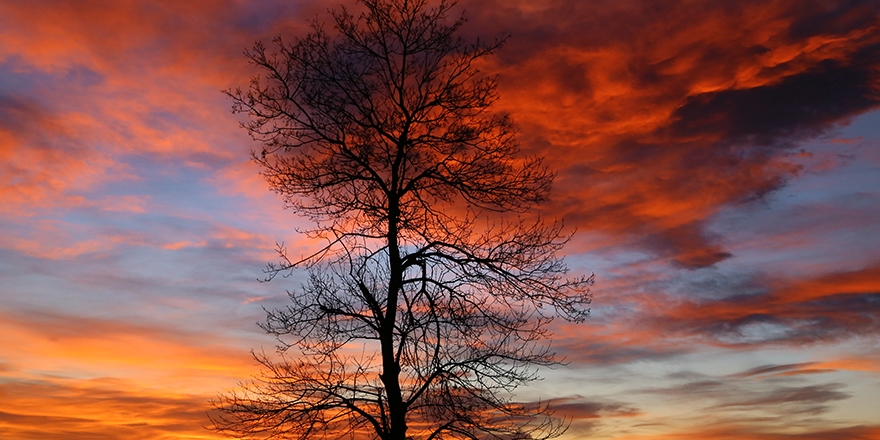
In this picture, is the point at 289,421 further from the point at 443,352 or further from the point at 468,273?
the point at 468,273

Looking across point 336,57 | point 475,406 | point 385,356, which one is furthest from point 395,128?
point 475,406

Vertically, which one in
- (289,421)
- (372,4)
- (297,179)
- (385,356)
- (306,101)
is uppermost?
(372,4)

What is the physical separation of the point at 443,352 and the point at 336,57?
506 centimetres

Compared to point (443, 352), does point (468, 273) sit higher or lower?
higher

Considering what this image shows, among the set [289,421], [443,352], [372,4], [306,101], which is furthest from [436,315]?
[372,4]

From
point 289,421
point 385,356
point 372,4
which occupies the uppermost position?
point 372,4

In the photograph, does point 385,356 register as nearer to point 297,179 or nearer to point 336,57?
point 297,179

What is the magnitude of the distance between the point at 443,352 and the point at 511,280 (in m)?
1.62

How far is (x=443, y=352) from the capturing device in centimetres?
1438

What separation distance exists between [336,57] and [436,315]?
176 inches

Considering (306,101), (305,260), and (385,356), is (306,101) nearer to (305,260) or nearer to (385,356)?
(305,260)

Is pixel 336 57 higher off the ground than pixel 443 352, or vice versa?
pixel 336 57

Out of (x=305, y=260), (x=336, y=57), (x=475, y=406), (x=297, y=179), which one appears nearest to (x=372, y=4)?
(x=336, y=57)

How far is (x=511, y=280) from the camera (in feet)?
48.9
